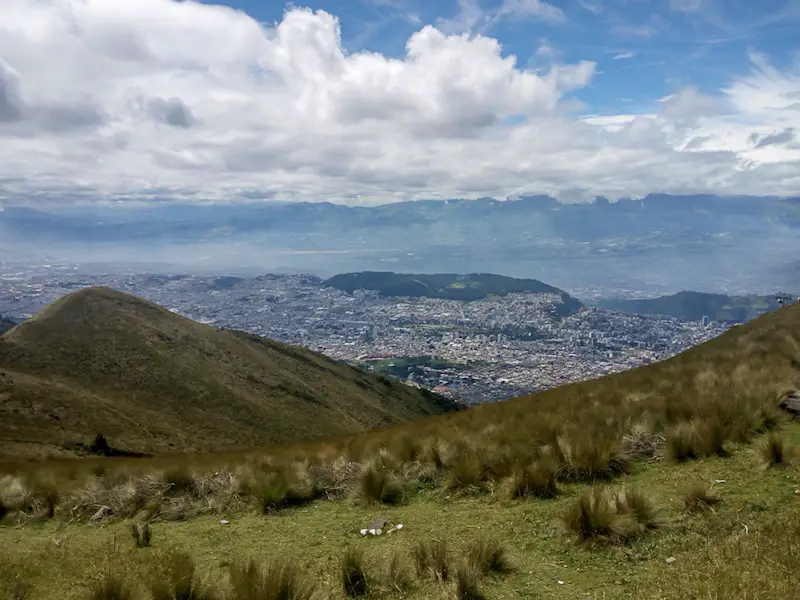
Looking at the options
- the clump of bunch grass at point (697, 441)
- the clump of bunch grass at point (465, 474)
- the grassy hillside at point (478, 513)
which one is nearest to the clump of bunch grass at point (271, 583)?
the grassy hillside at point (478, 513)

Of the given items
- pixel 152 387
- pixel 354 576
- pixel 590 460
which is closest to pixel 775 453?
pixel 590 460

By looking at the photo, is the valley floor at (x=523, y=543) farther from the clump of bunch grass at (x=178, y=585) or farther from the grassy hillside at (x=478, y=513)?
the clump of bunch grass at (x=178, y=585)

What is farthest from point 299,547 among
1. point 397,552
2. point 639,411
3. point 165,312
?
point 165,312

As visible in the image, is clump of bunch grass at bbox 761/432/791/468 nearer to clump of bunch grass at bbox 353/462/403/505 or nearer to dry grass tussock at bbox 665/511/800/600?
dry grass tussock at bbox 665/511/800/600

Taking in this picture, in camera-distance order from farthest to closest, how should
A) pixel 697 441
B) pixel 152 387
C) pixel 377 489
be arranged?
pixel 152 387 < pixel 377 489 < pixel 697 441

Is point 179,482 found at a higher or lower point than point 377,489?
lower

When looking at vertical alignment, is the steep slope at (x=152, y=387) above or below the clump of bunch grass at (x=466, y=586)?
below

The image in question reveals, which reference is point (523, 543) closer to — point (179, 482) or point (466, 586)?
point (466, 586)
